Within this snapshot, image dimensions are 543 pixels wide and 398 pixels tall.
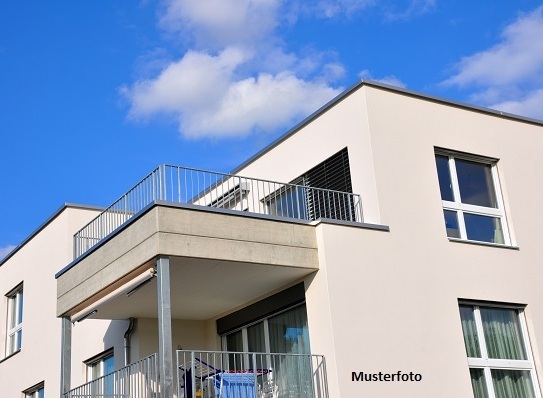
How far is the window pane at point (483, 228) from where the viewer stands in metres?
13.7

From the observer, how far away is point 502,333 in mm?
13188

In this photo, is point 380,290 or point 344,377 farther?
point 380,290

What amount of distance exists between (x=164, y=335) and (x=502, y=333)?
5488mm

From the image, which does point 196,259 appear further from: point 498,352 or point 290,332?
point 498,352

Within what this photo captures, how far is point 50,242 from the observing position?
18.0 m

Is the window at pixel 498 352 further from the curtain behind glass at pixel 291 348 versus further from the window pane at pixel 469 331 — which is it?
the curtain behind glass at pixel 291 348

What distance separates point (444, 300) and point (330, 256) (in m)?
1.96

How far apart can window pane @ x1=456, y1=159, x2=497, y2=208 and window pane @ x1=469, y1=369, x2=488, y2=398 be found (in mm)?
2753

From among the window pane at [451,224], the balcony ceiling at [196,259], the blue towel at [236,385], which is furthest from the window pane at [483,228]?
the blue towel at [236,385]

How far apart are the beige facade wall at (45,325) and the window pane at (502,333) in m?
6.46

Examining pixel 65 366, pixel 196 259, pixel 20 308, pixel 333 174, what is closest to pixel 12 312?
pixel 20 308

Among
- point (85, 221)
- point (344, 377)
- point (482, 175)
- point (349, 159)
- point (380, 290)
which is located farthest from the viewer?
point (85, 221)

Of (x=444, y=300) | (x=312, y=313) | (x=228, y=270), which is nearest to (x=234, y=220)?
(x=228, y=270)

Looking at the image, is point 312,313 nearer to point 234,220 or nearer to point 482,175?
point 234,220
